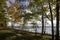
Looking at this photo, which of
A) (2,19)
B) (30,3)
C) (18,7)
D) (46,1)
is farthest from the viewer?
(18,7)

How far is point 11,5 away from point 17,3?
1.09m

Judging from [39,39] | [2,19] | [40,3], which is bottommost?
[39,39]

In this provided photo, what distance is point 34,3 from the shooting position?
2459 centimetres

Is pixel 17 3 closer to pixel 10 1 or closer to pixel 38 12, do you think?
pixel 10 1

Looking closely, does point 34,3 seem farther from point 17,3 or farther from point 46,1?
point 17,3

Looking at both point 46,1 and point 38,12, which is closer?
point 46,1

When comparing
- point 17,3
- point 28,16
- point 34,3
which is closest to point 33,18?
point 28,16

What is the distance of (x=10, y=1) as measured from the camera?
119 ft

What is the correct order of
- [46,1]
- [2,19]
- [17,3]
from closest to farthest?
1. [46,1]
2. [2,19]
3. [17,3]

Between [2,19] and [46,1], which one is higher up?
[46,1]

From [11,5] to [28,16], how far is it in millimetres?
10106

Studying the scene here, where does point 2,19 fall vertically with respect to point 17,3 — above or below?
below

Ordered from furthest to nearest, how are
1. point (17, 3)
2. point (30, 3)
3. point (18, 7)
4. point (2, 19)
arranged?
point (17, 3) → point (18, 7) → point (2, 19) → point (30, 3)

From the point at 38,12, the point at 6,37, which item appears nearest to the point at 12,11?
the point at 6,37
